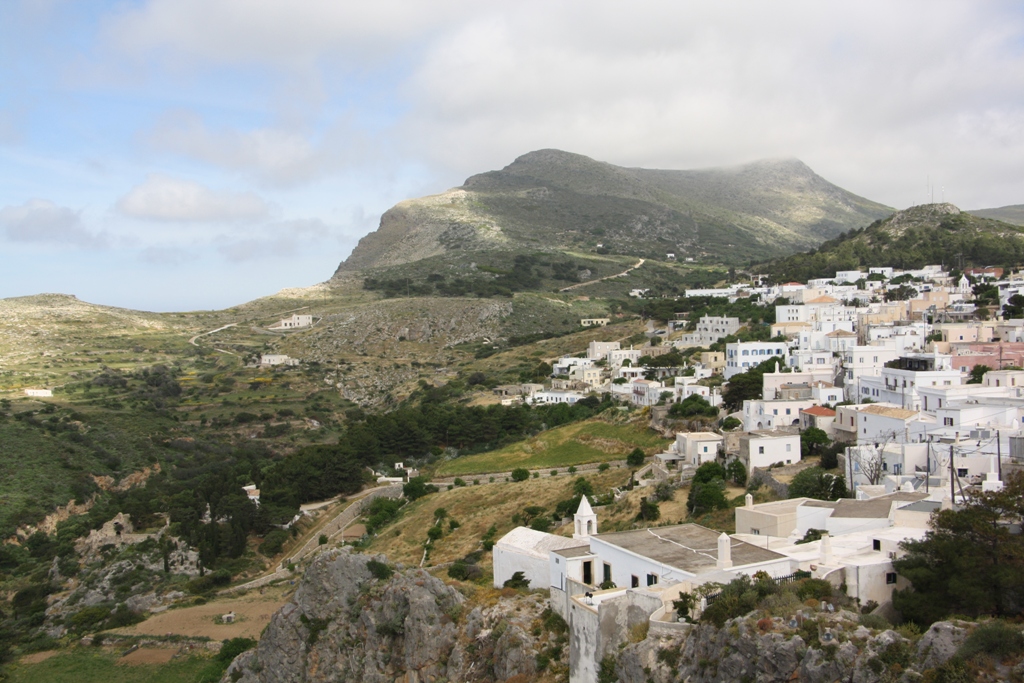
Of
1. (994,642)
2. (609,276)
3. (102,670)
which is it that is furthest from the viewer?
(609,276)

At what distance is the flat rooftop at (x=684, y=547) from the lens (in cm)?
1764

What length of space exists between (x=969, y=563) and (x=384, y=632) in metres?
16.6

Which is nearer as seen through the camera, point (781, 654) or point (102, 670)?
point (781, 654)

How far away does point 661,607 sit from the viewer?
16.7 meters

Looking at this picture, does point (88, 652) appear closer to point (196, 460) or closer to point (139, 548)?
point (139, 548)

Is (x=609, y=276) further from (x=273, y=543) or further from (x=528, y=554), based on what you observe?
(x=528, y=554)

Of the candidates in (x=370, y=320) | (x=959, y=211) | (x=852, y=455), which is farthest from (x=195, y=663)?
(x=959, y=211)

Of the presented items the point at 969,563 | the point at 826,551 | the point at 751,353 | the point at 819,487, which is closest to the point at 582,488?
the point at 819,487

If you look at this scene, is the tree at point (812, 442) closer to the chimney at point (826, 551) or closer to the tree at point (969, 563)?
the chimney at point (826, 551)

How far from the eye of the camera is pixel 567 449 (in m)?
46.3

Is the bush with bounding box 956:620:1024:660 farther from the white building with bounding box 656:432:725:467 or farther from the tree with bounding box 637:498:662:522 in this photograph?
the white building with bounding box 656:432:725:467

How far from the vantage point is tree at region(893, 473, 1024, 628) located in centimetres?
1444

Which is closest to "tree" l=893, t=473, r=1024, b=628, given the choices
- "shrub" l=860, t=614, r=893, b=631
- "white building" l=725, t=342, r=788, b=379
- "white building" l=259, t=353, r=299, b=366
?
"shrub" l=860, t=614, r=893, b=631

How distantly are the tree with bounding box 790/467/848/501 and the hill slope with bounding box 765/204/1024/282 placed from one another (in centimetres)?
5823
